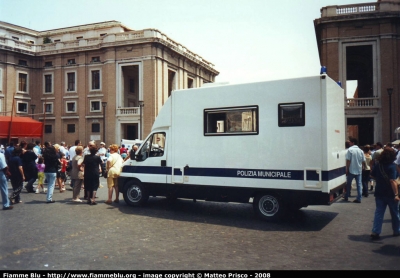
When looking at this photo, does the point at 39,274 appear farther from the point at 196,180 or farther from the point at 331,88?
the point at 331,88

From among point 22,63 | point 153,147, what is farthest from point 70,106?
point 153,147

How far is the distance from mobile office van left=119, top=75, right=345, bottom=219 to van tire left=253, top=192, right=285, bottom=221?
2 cm

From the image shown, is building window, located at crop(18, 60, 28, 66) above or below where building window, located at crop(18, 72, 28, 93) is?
above

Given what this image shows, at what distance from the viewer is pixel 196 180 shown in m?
8.62

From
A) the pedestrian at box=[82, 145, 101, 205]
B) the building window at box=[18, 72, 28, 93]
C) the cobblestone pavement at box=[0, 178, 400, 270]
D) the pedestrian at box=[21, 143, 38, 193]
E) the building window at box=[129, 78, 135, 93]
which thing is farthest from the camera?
the building window at box=[129, 78, 135, 93]

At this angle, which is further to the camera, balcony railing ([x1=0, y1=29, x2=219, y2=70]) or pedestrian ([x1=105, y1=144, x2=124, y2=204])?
balcony railing ([x1=0, y1=29, x2=219, y2=70])

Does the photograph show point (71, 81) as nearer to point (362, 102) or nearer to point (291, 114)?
point (362, 102)

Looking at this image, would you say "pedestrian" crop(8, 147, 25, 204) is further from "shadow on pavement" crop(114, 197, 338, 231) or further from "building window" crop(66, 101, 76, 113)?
"building window" crop(66, 101, 76, 113)

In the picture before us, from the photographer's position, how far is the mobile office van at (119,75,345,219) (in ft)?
23.6

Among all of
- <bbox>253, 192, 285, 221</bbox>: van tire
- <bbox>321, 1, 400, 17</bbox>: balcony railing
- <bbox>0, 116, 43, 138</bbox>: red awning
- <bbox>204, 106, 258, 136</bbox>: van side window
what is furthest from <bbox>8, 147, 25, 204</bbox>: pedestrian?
<bbox>321, 1, 400, 17</bbox>: balcony railing

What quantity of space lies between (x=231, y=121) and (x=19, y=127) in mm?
29316

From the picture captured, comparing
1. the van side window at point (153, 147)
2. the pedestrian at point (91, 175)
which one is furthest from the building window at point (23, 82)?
the van side window at point (153, 147)

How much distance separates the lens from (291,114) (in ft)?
24.4

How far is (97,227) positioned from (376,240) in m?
5.71
